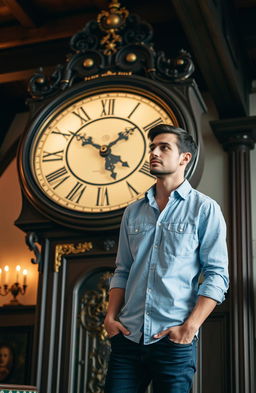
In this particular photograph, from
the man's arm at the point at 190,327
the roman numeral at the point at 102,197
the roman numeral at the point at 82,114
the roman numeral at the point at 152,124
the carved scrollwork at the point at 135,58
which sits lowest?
the man's arm at the point at 190,327

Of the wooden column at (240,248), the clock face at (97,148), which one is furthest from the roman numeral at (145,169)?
the wooden column at (240,248)

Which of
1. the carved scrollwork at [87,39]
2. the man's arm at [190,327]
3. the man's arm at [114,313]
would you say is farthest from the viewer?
the carved scrollwork at [87,39]

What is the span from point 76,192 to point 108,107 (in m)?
0.41

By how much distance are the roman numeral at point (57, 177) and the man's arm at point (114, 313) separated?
46.9 inches

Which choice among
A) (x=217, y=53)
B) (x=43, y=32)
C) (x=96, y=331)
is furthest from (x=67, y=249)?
(x=43, y=32)

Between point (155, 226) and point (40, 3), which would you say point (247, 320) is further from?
point (40, 3)

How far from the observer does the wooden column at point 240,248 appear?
126 inches

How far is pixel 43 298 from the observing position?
9.84 ft

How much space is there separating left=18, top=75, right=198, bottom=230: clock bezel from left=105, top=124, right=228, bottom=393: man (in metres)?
0.89

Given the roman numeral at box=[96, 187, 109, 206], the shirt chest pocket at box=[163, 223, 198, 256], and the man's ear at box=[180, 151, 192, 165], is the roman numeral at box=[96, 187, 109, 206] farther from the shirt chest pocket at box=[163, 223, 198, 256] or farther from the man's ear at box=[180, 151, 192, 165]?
the shirt chest pocket at box=[163, 223, 198, 256]

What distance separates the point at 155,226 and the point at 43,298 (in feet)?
3.99

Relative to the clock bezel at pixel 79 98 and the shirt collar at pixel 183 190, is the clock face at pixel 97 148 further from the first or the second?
the shirt collar at pixel 183 190

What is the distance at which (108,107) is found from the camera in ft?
10.5

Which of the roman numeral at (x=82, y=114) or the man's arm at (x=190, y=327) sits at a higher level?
the roman numeral at (x=82, y=114)
